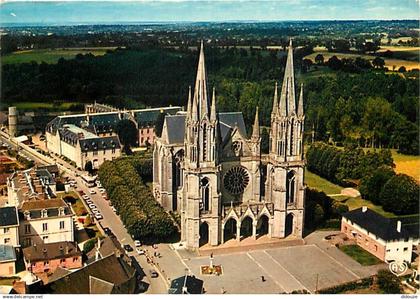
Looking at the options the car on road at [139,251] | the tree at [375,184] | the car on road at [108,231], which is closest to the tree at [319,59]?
the tree at [375,184]

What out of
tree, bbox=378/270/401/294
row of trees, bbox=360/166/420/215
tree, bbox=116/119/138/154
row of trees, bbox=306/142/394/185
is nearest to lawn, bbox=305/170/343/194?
row of trees, bbox=306/142/394/185

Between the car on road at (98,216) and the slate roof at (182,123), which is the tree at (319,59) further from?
the car on road at (98,216)

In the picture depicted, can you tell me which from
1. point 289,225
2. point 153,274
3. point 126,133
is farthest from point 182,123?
point 126,133

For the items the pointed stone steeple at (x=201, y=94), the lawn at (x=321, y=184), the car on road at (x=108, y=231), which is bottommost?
the car on road at (x=108, y=231)

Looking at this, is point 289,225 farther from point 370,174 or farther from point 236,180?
point 370,174

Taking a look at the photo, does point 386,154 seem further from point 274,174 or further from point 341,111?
point 274,174

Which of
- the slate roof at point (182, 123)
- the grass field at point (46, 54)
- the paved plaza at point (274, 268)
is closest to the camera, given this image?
the paved plaza at point (274, 268)

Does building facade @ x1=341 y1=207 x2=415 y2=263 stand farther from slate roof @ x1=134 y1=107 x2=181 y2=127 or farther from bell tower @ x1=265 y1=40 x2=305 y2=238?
slate roof @ x1=134 y1=107 x2=181 y2=127
